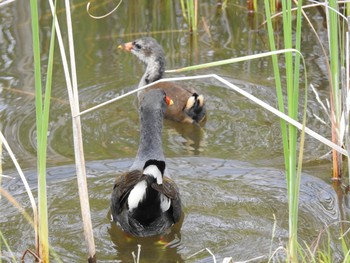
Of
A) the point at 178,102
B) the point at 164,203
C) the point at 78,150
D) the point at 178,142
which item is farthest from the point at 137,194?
the point at 178,102

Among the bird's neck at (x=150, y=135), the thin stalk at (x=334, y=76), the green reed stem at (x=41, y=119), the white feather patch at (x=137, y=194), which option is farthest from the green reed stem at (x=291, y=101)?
the bird's neck at (x=150, y=135)

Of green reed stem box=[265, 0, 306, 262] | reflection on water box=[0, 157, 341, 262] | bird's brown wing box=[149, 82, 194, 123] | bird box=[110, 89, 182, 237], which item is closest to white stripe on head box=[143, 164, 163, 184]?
bird box=[110, 89, 182, 237]

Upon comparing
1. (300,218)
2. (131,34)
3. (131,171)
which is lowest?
(300,218)

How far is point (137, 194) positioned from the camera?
4742 mm

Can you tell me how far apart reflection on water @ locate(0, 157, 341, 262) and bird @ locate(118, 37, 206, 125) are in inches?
42.6

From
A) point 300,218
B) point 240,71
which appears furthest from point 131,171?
point 240,71

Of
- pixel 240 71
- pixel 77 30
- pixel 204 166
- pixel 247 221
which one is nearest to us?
pixel 247 221

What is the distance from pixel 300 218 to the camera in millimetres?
5145

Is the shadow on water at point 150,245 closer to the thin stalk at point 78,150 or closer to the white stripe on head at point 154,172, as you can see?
the white stripe on head at point 154,172

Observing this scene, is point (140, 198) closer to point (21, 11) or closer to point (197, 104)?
point (197, 104)

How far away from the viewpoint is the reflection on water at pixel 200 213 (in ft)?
16.0

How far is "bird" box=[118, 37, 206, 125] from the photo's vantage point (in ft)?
23.2

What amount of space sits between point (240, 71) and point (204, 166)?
2.11 m

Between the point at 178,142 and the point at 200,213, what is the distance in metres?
1.58
